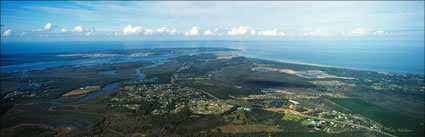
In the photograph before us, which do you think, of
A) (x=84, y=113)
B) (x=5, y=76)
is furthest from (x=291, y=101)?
(x=5, y=76)

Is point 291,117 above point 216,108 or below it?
below

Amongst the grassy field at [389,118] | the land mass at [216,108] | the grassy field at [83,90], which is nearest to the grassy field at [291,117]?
the land mass at [216,108]

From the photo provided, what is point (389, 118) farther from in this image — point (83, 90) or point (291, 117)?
point (83, 90)

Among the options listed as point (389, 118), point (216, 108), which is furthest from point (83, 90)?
point (389, 118)

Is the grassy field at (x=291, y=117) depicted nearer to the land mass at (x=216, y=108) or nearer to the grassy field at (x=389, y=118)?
the land mass at (x=216, y=108)

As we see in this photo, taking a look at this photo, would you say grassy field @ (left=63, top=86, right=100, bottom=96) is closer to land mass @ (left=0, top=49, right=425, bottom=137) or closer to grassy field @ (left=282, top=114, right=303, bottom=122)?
land mass @ (left=0, top=49, right=425, bottom=137)

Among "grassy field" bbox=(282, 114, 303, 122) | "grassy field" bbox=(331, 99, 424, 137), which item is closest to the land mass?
"grassy field" bbox=(282, 114, 303, 122)

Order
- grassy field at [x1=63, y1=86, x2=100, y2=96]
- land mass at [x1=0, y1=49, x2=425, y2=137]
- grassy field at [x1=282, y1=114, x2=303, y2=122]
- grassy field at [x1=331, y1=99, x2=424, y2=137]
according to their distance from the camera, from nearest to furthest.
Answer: grassy field at [x1=331, y1=99, x2=424, y2=137] < land mass at [x1=0, y1=49, x2=425, y2=137] < grassy field at [x1=282, y1=114, x2=303, y2=122] < grassy field at [x1=63, y1=86, x2=100, y2=96]

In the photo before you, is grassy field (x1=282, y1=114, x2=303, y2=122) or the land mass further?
grassy field (x1=282, y1=114, x2=303, y2=122)
